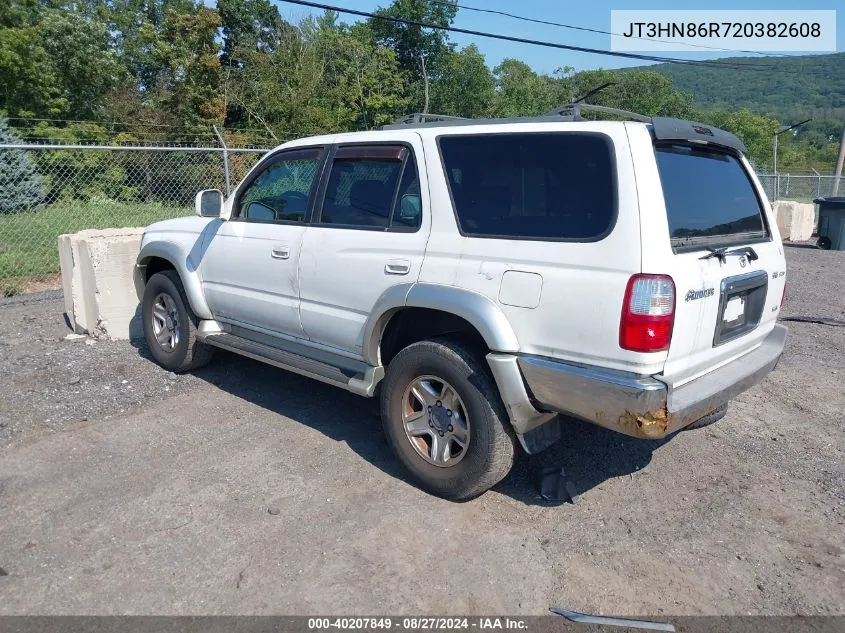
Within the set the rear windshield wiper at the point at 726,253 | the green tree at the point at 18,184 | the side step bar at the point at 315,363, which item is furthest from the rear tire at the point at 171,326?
the green tree at the point at 18,184

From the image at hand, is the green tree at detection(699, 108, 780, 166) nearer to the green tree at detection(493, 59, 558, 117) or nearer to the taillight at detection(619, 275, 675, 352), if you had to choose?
the green tree at detection(493, 59, 558, 117)

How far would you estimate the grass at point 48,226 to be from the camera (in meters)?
10.0

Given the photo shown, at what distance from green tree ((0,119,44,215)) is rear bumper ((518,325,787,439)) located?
46.8 feet

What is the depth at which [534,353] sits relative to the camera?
344cm

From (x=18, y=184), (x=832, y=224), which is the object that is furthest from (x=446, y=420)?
(x=18, y=184)

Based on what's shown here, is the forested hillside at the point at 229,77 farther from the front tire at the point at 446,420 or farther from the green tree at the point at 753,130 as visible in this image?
the green tree at the point at 753,130

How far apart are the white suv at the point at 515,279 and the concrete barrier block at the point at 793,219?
14.5m

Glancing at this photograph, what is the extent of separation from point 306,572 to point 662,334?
6.51ft

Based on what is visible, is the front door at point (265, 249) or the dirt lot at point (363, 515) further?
the front door at point (265, 249)

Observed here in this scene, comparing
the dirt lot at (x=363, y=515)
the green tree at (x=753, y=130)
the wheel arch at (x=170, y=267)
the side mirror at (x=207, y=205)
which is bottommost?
the dirt lot at (x=363, y=515)

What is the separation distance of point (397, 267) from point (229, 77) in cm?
2675

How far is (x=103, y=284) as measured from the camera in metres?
6.77

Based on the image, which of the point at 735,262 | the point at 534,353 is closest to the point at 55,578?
the point at 534,353

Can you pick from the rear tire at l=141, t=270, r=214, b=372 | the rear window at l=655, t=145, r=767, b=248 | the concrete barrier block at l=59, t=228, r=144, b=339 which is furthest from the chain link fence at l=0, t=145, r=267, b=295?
the rear window at l=655, t=145, r=767, b=248
